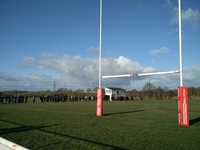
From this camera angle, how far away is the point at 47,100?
32344 millimetres

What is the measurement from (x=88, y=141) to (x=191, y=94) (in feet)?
181

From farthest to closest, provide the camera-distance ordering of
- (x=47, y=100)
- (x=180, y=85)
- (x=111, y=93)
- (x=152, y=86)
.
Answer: (x=152, y=86)
(x=111, y=93)
(x=47, y=100)
(x=180, y=85)

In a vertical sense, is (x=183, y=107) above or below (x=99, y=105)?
above

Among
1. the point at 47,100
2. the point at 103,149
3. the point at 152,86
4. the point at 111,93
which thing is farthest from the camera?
the point at 152,86

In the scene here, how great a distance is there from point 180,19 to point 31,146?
873 centimetres

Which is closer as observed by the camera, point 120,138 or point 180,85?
point 120,138

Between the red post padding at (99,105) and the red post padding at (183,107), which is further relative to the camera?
the red post padding at (99,105)

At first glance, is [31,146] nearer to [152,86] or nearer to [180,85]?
[180,85]

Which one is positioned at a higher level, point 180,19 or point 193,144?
point 180,19

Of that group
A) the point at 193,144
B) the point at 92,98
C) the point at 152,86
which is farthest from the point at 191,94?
the point at 193,144

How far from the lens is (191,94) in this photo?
53.4 meters

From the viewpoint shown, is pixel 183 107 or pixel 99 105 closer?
pixel 183 107

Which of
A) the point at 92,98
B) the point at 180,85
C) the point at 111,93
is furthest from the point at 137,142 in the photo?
the point at 111,93

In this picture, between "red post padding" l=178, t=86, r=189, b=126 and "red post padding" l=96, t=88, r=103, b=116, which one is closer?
"red post padding" l=178, t=86, r=189, b=126
